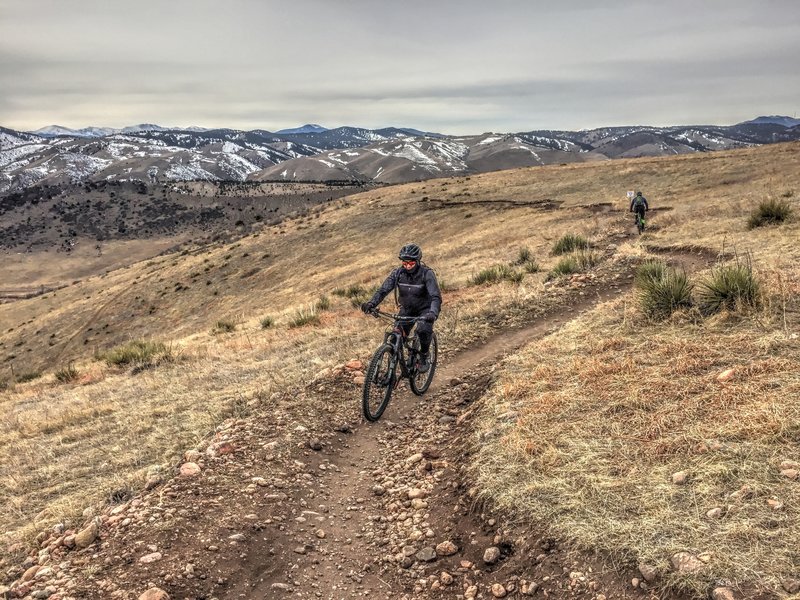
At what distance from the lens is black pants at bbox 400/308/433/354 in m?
7.96

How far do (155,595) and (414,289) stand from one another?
515 cm

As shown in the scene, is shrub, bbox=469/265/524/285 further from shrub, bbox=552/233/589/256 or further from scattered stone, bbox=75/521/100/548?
scattered stone, bbox=75/521/100/548

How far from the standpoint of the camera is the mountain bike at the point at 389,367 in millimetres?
7414

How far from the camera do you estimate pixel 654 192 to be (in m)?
34.6

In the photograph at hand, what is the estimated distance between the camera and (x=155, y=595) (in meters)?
4.06

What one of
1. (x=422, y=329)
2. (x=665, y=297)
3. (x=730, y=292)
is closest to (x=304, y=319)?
(x=422, y=329)

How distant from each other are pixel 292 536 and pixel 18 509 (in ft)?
13.8

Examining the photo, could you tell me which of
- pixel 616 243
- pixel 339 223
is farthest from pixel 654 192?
pixel 339 223

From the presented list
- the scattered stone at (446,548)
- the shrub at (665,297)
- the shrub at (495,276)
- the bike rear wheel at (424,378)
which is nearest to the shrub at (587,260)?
the shrub at (495,276)

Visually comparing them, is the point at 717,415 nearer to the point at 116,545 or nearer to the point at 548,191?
the point at 116,545

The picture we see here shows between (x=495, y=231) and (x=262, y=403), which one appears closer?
(x=262, y=403)

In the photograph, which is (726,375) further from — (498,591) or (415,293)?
(415,293)

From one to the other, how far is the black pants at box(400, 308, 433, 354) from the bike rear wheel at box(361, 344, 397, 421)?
24.0 inches

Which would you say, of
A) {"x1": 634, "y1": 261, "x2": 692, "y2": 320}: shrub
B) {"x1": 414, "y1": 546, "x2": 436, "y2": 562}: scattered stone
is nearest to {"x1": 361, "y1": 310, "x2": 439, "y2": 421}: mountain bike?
{"x1": 414, "y1": 546, "x2": 436, "y2": 562}: scattered stone
